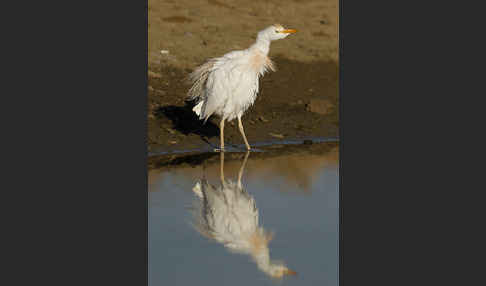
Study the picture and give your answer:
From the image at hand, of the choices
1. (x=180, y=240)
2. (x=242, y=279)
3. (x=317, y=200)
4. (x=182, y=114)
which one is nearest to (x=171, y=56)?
(x=182, y=114)

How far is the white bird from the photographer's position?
1055 centimetres

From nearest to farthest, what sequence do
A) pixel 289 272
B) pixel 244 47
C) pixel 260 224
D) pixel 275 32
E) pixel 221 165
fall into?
pixel 289 272, pixel 260 224, pixel 221 165, pixel 275 32, pixel 244 47

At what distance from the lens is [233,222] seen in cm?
750

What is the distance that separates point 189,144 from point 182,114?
138cm

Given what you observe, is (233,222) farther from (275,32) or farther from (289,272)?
(275,32)

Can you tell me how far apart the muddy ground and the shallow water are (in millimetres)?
1700

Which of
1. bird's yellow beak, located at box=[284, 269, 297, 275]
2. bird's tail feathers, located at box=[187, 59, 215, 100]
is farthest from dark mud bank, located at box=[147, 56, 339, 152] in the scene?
bird's yellow beak, located at box=[284, 269, 297, 275]

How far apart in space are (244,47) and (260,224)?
956 cm

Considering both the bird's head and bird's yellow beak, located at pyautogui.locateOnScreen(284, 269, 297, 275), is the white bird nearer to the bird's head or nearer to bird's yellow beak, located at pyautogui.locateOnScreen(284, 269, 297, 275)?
the bird's head

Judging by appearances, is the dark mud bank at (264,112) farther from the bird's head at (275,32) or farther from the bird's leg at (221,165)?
the bird's head at (275,32)

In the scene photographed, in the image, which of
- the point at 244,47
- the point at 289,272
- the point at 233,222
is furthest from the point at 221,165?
the point at 244,47

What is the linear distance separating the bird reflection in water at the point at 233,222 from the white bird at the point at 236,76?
1898 millimetres

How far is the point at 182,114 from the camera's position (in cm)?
1258

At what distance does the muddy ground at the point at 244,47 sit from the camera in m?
12.3
